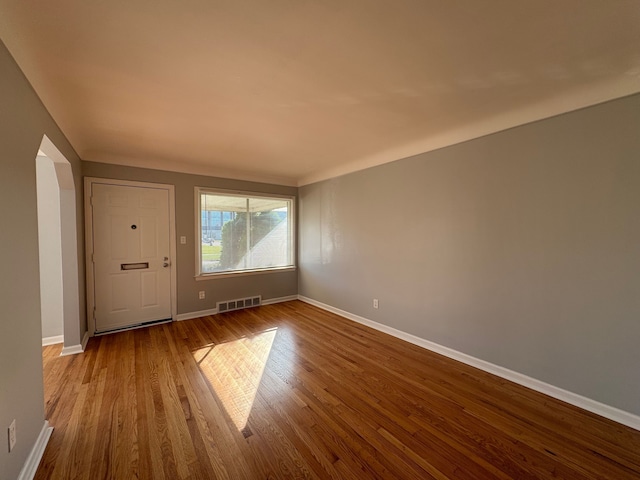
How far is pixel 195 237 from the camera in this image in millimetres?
4137

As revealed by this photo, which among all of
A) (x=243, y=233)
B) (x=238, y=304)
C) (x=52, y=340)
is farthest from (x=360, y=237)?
(x=52, y=340)

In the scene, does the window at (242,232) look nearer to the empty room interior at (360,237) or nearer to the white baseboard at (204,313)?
the white baseboard at (204,313)

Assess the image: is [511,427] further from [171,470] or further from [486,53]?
[486,53]

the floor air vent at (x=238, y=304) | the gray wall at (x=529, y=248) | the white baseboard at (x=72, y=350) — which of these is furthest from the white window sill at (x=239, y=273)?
the gray wall at (x=529, y=248)

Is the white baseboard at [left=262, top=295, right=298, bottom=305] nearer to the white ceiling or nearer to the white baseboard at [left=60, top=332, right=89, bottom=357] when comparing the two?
the white baseboard at [left=60, top=332, right=89, bottom=357]

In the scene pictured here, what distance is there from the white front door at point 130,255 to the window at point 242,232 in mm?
549

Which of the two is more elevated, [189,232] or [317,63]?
→ [317,63]

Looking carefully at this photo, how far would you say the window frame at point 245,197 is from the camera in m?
4.14

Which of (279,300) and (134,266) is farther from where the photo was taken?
(279,300)

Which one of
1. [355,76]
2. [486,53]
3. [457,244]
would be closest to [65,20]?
[355,76]

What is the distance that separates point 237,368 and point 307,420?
3.43 feet

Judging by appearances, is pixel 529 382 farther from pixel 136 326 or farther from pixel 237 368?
pixel 136 326

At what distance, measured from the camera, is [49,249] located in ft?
10.4

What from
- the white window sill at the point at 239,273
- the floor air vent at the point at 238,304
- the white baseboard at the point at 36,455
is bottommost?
the white baseboard at the point at 36,455
